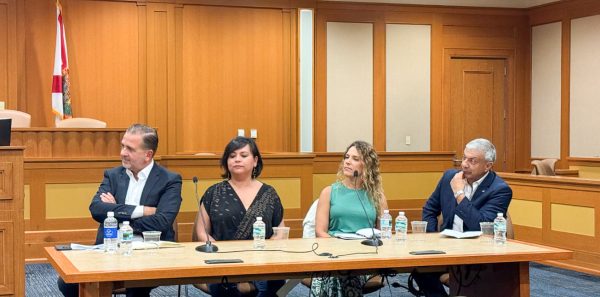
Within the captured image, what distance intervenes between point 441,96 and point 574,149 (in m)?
1.95

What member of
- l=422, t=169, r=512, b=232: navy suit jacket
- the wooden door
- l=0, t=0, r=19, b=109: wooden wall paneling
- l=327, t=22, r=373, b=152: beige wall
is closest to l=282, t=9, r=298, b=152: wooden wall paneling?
l=327, t=22, r=373, b=152: beige wall

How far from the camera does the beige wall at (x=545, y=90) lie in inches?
461

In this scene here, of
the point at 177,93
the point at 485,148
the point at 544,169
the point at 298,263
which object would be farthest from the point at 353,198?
the point at 177,93

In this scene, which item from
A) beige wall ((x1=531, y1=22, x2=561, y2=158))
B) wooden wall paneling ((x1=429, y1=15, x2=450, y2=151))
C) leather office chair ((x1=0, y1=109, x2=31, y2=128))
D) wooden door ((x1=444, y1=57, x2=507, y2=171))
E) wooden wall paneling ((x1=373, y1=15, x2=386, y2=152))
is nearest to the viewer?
leather office chair ((x1=0, y1=109, x2=31, y2=128))

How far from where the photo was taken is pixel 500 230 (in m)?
4.20

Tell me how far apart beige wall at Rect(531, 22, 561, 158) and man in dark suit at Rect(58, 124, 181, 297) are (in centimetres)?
841

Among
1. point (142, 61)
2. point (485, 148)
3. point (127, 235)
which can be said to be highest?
point (142, 61)

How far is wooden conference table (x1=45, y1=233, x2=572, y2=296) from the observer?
10.7 feet

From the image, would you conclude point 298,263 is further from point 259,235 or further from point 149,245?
point 149,245

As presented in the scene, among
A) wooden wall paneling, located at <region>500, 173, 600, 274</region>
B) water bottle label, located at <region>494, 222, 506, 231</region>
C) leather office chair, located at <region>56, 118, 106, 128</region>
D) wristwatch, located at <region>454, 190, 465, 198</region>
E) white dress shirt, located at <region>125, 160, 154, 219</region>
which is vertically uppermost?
leather office chair, located at <region>56, 118, 106, 128</region>

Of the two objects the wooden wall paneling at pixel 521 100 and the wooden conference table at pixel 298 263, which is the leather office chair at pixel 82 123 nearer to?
the wooden conference table at pixel 298 263

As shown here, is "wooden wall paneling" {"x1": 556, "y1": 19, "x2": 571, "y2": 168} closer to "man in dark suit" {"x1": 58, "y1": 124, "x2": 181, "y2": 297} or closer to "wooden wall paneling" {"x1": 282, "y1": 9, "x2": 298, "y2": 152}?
"wooden wall paneling" {"x1": 282, "y1": 9, "x2": 298, "y2": 152}

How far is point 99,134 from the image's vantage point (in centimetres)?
779

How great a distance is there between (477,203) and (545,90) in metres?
7.65
